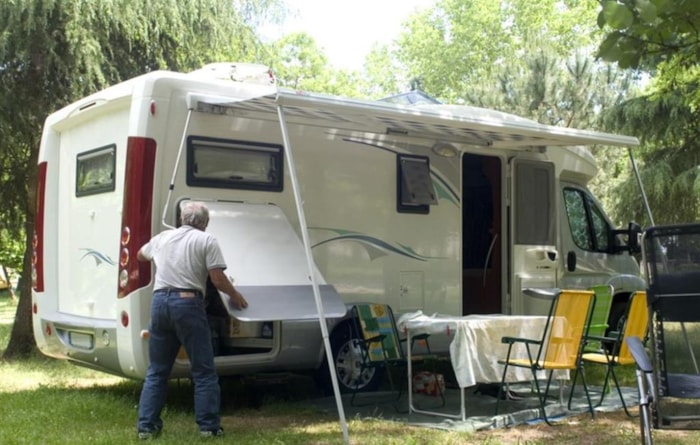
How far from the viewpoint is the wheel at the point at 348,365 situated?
6934mm

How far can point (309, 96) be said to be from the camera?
5.45 meters

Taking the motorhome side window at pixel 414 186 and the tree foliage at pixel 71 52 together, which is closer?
the motorhome side window at pixel 414 186

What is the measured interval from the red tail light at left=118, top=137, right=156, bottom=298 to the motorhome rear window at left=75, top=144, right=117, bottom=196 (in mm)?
489

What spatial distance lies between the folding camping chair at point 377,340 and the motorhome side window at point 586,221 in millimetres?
2581

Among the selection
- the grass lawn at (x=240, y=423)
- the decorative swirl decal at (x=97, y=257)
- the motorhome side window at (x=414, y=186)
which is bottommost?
the grass lawn at (x=240, y=423)

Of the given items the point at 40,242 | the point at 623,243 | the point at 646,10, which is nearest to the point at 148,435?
the point at 40,242

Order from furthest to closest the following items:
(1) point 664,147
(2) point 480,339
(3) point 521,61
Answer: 1. (3) point 521,61
2. (1) point 664,147
3. (2) point 480,339

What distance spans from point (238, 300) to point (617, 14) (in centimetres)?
291

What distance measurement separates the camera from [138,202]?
588cm

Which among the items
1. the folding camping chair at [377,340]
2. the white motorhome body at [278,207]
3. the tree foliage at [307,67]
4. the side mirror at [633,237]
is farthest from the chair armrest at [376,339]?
the tree foliage at [307,67]

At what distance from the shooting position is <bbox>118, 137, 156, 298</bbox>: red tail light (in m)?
5.88

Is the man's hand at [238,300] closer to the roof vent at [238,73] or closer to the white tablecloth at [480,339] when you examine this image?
the white tablecloth at [480,339]

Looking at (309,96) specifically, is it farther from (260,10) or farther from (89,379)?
(260,10)

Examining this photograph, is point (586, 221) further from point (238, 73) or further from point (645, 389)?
point (645, 389)
